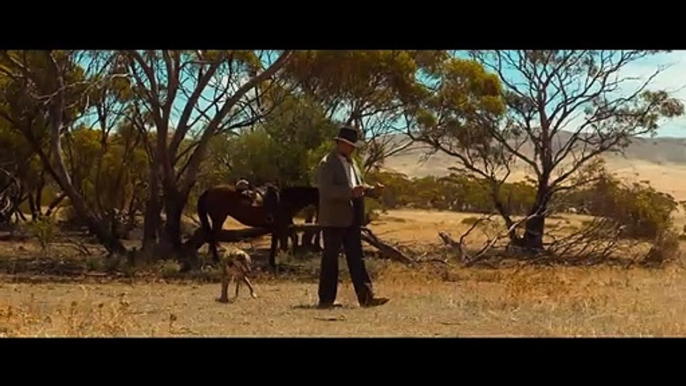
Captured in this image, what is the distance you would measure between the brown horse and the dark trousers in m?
6.57

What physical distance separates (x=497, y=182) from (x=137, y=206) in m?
8.93

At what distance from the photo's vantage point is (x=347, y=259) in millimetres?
10586

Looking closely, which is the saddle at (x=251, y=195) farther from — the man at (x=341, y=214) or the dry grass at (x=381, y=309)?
the man at (x=341, y=214)

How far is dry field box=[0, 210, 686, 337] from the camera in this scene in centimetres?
877

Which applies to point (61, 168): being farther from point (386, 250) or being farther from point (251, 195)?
point (386, 250)

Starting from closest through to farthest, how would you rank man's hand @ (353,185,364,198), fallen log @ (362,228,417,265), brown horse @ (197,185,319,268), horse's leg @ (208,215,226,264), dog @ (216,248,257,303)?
1. man's hand @ (353,185,364,198)
2. dog @ (216,248,257,303)
3. fallen log @ (362,228,417,265)
4. brown horse @ (197,185,319,268)
5. horse's leg @ (208,215,226,264)

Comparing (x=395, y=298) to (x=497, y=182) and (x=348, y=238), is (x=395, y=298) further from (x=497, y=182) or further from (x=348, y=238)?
(x=497, y=182)

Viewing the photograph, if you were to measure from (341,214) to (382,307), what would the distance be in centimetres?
111

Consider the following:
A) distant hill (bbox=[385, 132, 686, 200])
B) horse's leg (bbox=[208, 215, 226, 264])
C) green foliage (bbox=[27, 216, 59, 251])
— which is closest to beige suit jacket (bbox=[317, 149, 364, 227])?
horse's leg (bbox=[208, 215, 226, 264])

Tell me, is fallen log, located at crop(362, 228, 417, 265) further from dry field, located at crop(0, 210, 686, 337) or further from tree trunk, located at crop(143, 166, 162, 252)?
tree trunk, located at crop(143, 166, 162, 252)

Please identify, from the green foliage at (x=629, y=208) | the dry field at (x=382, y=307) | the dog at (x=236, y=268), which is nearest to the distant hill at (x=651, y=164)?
the green foliage at (x=629, y=208)

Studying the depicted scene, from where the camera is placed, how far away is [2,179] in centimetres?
2834
